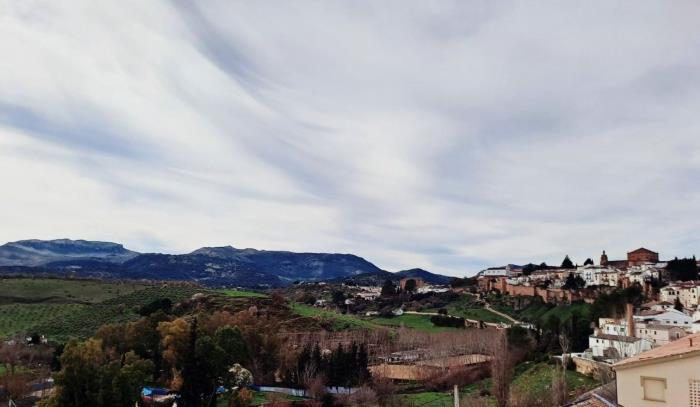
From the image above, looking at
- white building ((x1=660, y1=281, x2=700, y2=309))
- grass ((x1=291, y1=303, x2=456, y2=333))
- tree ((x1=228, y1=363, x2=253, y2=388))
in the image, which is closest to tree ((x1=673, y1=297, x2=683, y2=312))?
white building ((x1=660, y1=281, x2=700, y2=309))

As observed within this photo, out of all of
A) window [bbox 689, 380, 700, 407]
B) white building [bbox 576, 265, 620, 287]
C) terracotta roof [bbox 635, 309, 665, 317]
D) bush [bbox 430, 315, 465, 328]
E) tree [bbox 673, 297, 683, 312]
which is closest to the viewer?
window [bbox 689, 380, 700, 407]

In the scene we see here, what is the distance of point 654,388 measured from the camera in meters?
9.27

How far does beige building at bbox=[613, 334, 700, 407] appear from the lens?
875 cm

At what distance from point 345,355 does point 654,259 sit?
74338 millimetres

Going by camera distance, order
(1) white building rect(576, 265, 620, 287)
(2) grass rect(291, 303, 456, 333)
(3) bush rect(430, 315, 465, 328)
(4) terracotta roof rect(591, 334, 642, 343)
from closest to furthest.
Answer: (4) terracotta roof rect(591, 334, 642, 343)
(2) grass rect(291, 303, 456, 333)
(3) bush rect(430, 315, 465, 328)
(1) white building rect(576, 265, 620, 287)

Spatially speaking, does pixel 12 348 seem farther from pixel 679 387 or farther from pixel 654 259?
pixel 654 259

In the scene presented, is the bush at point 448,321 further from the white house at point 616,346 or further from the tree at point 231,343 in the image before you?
the tree at point 231,343

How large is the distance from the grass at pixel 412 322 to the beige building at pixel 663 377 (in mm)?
62975

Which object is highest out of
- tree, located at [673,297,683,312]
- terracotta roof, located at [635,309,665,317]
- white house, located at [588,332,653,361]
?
tree, located at [673,297,683,312]

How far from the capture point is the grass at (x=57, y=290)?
78438 mm

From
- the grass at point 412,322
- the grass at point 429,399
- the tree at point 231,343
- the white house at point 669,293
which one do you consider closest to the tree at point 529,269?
the grass at point 412,322

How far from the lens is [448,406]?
35.8 m

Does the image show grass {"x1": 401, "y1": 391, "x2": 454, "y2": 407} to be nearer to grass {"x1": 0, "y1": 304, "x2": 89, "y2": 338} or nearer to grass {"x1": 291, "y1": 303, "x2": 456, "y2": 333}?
grass {"x1": 291, "y1": 303, "x2": 456, "y2": 333}

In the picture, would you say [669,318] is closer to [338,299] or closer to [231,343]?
[231,343]
